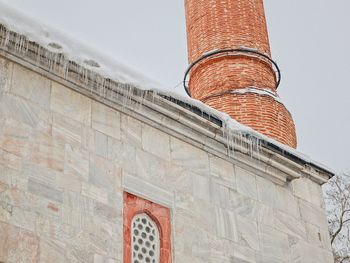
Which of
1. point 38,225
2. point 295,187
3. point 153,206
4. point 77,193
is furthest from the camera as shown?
point 295,187

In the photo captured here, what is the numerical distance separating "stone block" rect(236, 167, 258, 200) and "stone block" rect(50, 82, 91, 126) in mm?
1909

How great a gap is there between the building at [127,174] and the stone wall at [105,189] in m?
0.01

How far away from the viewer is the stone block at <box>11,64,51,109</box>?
6.15 metres

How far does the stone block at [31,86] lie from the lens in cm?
615

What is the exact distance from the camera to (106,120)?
6727mm

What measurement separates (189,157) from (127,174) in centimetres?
89

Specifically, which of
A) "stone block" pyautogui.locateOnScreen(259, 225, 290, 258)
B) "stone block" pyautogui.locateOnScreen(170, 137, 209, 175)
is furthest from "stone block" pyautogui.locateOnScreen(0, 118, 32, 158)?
"stone block" pyautogui.locateOnScreen(259, 225, 290, 258)

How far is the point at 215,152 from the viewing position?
25.0ft

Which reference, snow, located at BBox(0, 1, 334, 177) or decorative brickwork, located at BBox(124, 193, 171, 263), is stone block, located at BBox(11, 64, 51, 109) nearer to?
snow, located at BBox(0, 1, 334, 177)

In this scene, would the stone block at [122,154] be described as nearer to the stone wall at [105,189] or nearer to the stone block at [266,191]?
the stone wall at [105,189]

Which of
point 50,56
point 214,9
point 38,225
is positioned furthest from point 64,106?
point 214,9

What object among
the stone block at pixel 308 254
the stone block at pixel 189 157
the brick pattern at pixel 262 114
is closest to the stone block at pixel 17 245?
the stone block at pixel 189 157

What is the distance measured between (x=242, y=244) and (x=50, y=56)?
8.47ft

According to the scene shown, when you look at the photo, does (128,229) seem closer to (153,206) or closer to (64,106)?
(153,206)
